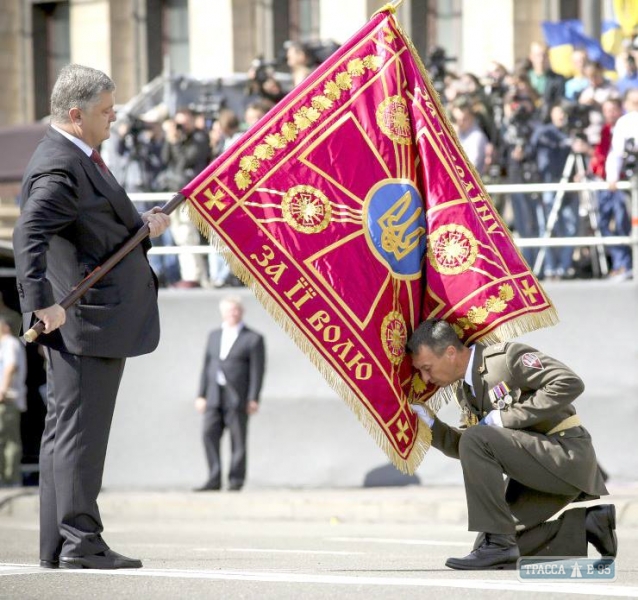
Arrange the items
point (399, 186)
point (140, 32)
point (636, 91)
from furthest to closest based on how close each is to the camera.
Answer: point (140, 32) < point (636, 91) < point (399, 186)

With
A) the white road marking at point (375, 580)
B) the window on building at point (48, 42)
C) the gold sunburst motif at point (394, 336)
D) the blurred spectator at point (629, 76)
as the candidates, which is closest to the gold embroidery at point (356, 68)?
the gold sunburst motif at point (394, 336)

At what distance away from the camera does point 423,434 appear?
7.34 metres

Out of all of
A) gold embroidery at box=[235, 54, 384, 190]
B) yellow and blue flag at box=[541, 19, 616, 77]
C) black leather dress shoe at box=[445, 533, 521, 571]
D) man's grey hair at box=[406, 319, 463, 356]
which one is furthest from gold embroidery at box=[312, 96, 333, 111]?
yellow and blue flag at box=[541, 19, 616, 77]

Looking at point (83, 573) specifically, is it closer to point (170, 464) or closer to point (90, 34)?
point (170, 464)

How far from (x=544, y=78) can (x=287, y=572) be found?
10.6m

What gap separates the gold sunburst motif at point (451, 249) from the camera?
7.36 m

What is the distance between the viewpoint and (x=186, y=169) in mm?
15555

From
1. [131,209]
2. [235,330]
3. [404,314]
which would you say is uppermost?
[131,209]

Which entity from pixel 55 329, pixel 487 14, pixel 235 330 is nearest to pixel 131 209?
pixel 55 329

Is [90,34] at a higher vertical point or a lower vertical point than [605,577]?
higher

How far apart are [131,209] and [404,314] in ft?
4.59

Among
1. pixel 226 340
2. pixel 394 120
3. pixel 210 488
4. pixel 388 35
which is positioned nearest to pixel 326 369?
pixel 394 120

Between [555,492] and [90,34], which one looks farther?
[90,34]

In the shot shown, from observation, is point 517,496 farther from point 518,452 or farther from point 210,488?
point 210,488
